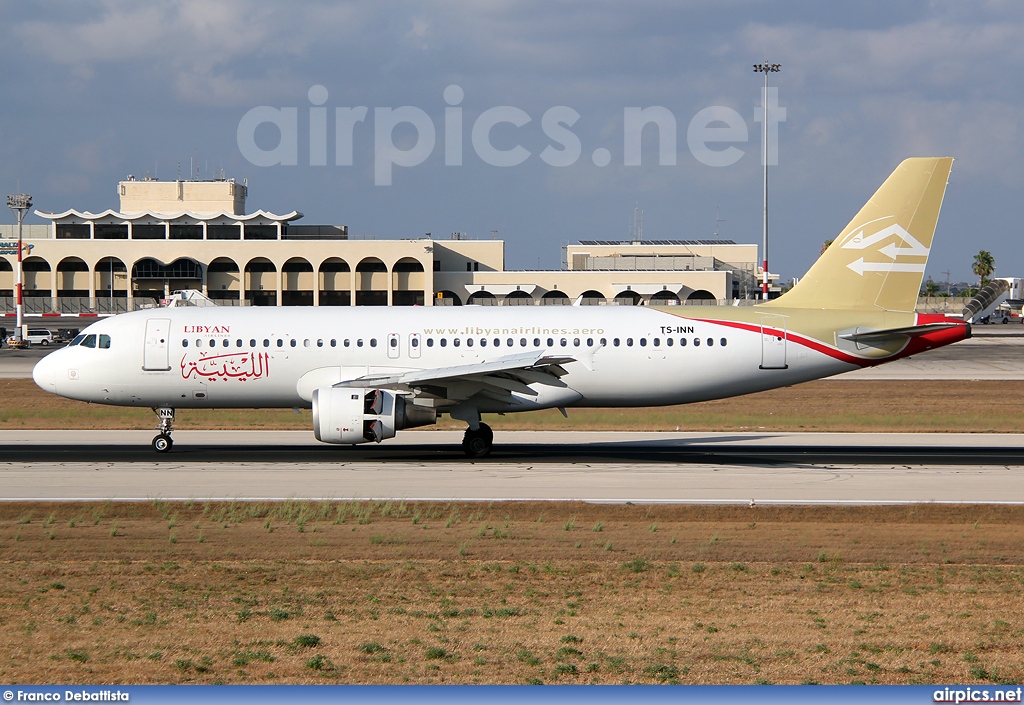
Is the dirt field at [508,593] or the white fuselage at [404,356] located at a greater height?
the white fuselage at [404,356]

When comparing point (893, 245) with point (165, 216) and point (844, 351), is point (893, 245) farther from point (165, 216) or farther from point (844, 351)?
point (165, 216)

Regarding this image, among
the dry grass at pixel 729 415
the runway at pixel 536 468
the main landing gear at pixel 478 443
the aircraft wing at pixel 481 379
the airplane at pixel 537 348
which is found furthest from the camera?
the dry grass at pixel 729 415

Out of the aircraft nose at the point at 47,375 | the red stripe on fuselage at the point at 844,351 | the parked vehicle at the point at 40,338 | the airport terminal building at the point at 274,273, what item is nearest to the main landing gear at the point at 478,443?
the red stripe on fuselage at the point at 844,351

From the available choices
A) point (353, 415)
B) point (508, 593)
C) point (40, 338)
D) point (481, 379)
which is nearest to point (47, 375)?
point (353, 415)

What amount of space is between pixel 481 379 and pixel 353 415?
3396 millimetres

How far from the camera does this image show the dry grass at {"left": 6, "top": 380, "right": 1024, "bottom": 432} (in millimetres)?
38062

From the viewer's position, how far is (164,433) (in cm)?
3022

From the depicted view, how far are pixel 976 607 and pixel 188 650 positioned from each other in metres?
9.66

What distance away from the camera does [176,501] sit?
2177 cm

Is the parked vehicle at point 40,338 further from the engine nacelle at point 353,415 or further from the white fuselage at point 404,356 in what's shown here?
the engine nacelle at point 353,415

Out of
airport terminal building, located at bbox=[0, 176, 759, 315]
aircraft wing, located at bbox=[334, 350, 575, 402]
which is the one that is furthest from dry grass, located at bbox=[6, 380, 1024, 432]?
airport terminal building, located at bbox=[0, 176, 759, 315]

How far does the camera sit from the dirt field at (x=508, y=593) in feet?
37.2

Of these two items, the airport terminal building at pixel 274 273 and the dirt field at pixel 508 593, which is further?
the airport terminal building at pixel 274 273

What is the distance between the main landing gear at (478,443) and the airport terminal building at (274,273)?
8513 cm
